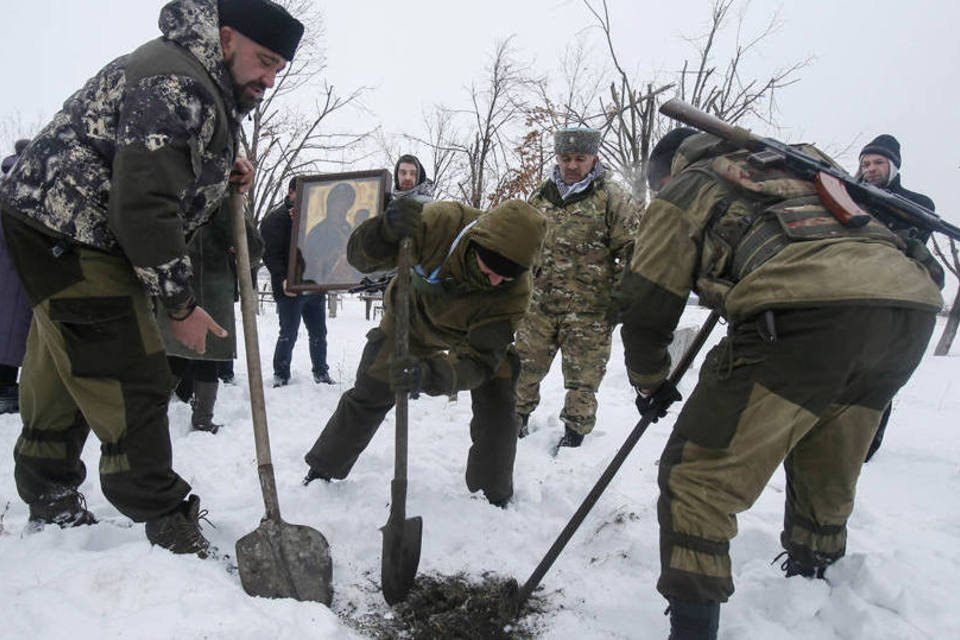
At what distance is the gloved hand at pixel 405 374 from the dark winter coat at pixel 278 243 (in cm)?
313

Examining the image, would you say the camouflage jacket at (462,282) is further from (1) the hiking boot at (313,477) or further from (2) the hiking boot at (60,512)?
(2) the hiking boot at (60,512)

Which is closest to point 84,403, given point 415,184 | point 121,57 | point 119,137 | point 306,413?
point 119,137

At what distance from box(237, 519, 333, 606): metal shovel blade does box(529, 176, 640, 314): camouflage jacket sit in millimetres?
2374

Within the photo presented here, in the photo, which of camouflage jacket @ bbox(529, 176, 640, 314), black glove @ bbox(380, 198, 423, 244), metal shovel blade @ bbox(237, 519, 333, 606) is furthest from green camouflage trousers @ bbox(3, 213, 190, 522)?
camouflage jacket @ bbox(529, 176, 640, 314)

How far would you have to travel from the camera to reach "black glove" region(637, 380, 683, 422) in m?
2.30

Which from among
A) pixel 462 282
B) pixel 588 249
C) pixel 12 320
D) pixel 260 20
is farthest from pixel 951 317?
pixel 12 320

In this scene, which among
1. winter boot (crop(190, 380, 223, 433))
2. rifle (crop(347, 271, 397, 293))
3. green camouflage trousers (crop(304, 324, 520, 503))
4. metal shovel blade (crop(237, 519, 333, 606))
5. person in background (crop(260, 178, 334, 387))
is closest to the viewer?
metal shovel blade (crop(237, 519, 333, 606))

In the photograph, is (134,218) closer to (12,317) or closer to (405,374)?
(405,374)

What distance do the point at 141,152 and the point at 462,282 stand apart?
1.48 metres

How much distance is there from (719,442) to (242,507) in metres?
2.15

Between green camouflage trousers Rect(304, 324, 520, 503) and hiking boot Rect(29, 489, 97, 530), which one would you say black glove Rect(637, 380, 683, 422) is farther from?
hiking boot Rect(29, 489, 97, 530)

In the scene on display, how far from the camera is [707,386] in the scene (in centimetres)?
186

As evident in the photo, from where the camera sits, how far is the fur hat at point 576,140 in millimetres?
4027

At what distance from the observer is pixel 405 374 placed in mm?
2496
